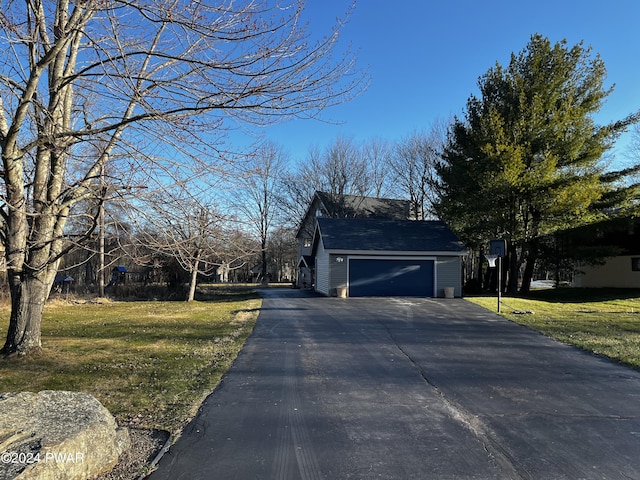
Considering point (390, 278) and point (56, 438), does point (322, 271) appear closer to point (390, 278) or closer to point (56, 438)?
point (390, 278)

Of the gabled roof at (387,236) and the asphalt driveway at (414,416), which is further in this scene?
the gabled roof at (387,236)

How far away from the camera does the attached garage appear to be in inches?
866

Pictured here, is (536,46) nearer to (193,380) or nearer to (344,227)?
(344,227)

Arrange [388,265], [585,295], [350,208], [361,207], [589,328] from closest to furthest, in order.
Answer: [589,328] → [388,265] → [585,295] → [350,208] → [361,207]

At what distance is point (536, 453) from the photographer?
12.1 ft

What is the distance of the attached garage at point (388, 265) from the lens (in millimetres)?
22000

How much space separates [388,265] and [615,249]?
44.7 ft

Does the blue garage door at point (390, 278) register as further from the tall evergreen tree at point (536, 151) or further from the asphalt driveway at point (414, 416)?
the asphalt driveway at point (414, 416)

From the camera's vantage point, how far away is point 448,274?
74.3ft

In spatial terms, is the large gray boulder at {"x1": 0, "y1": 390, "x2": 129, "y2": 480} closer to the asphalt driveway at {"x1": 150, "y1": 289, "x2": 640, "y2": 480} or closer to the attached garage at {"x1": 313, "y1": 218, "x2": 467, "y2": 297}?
the asphalt driveway at {"x1": 150, "y1": 289, "x2": 640, "y2": 480}

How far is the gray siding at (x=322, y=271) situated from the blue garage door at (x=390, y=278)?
1.31m

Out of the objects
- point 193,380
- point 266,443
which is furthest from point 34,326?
point 266,443

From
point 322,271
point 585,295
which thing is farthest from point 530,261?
point 322,271

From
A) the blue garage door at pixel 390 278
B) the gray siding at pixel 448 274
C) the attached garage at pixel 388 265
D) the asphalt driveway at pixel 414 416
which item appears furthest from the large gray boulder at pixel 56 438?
the gray siding at pixel 448 274
